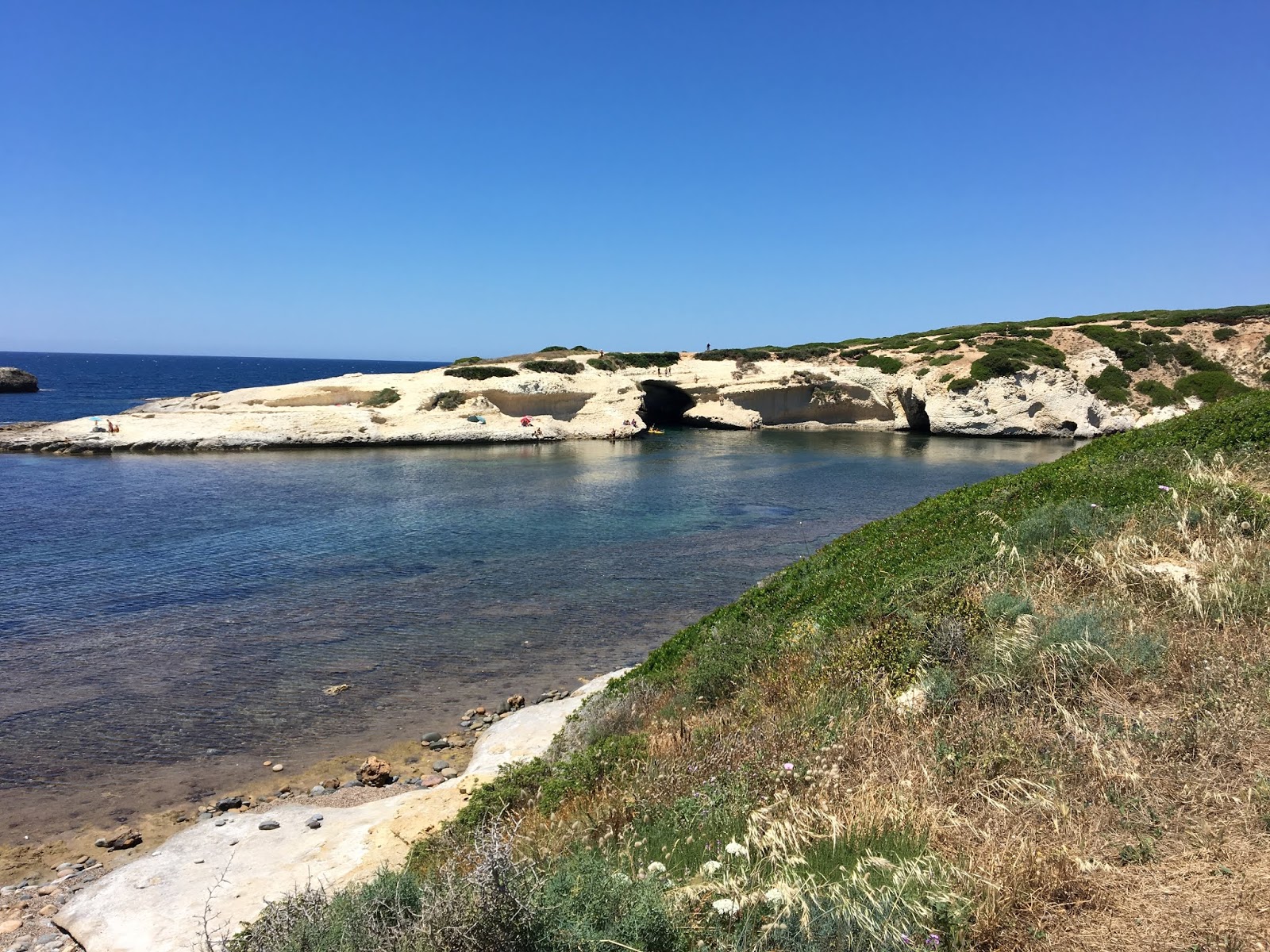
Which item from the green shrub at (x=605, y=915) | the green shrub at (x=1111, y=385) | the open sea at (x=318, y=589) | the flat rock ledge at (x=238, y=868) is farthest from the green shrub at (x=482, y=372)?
the green shrub at (x=605, y=915)

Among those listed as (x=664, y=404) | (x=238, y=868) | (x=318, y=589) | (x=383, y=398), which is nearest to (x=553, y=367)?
(x=664, y=404)

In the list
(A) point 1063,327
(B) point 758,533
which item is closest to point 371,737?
(B) point 758,533

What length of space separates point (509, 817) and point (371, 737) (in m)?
5.68

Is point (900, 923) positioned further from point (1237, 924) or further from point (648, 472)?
point (648, 472)

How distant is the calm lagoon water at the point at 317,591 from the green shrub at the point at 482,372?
680 inches

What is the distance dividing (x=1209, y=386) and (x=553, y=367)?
151ft

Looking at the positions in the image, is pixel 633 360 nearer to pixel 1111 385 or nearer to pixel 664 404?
pixel 664 404

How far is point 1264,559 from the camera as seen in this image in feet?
23.5

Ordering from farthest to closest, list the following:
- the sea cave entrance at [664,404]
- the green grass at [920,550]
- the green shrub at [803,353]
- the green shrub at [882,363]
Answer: the green shrub at [803,353]
the green shrub at [882,363]
the sea cave entrance at [664,404]
the green grass at [920,550]

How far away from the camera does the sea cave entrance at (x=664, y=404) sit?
2386 inches

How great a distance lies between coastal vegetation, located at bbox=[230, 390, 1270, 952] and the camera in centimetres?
400

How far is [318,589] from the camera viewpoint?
58.6 ft

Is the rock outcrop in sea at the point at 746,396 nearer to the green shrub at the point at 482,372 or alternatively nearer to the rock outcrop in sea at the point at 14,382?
the green shrub at the point at 482,372

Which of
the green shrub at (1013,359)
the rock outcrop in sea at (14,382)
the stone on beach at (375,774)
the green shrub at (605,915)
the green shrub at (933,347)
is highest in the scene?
the green shrub at (933,347)
